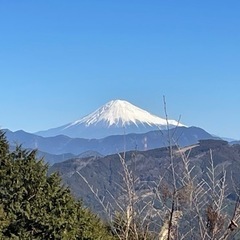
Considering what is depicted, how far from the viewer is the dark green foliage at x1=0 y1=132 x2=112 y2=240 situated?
64.7ft

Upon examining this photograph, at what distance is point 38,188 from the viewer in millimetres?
21344

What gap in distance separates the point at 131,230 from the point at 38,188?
17.2m

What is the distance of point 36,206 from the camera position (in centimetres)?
2039

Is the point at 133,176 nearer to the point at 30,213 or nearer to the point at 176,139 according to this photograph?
the point at 176,139

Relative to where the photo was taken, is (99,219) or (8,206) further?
(99,219)

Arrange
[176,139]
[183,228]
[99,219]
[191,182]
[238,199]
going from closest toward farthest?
[238,199] → [191,182] → [176,139] → [183,228] → [99,219]

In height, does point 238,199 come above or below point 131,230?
above

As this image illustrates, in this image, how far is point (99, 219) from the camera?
82.1ft

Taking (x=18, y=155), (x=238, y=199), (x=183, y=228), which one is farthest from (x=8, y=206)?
(x=238, y=199)

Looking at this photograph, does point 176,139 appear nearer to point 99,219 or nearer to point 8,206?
point 8,206

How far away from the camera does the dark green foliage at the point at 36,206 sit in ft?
64.7

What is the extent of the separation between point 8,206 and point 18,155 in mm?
3186

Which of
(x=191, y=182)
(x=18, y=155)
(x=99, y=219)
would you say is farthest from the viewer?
(x=99, y=219)

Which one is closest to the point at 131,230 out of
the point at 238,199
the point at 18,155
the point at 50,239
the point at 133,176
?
the point at 133,176
